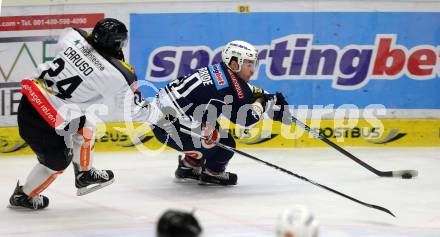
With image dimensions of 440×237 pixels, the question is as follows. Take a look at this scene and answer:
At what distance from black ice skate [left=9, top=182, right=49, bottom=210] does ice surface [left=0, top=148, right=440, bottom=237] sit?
0.20 ft

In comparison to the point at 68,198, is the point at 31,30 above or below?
above

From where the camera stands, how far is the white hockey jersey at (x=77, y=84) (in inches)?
200

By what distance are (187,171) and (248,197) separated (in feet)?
2.27

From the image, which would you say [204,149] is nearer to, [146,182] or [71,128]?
[146,182]

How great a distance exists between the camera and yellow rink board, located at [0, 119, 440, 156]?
Answer: 7.56 meters

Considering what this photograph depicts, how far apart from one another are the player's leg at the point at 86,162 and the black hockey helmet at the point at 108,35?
0.54 meters

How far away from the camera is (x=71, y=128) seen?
17.5ft

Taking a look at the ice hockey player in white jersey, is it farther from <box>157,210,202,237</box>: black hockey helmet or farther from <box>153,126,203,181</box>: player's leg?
<box>157,210,202,237</box>: black hockey helmet

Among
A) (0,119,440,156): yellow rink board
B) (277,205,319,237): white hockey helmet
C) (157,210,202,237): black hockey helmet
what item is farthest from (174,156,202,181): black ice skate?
(157,210,202,237): black hockey helmet

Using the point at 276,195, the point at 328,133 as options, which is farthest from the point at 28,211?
the point at 328,133

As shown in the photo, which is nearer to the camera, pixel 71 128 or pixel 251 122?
pixel 71 128

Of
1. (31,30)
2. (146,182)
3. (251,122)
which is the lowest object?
(146,182)

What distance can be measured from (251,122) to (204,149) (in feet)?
1.39

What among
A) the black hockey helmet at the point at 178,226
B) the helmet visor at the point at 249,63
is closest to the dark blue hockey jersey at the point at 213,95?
the helmet visor at the point at 249,63
